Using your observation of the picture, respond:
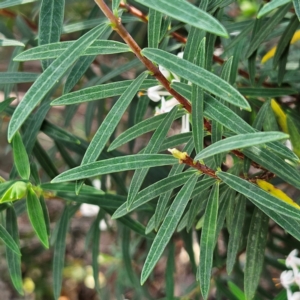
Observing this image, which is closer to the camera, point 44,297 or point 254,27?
point 254,27

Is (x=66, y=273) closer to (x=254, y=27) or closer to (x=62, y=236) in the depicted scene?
(x=62, y=236)

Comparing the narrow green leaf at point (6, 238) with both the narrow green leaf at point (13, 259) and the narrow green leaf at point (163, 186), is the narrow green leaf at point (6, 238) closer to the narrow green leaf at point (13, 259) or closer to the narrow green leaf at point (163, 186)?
the narrow green leaf at point (13, 259)

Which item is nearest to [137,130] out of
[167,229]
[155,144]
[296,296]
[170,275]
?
[155,144]

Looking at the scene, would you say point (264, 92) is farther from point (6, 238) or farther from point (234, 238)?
point (6, 238)

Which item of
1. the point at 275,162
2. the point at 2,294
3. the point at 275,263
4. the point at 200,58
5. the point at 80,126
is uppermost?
the point at 200,58

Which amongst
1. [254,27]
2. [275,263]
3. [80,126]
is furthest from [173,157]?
[80,126]

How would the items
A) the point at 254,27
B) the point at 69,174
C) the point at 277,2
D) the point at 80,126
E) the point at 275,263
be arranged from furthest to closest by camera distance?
the point at 80,126, the point at 275,263, the point at 254,27, the point at 69,174, the point at 277,2

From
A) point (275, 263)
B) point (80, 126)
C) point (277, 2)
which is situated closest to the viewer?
point (277, 2)
